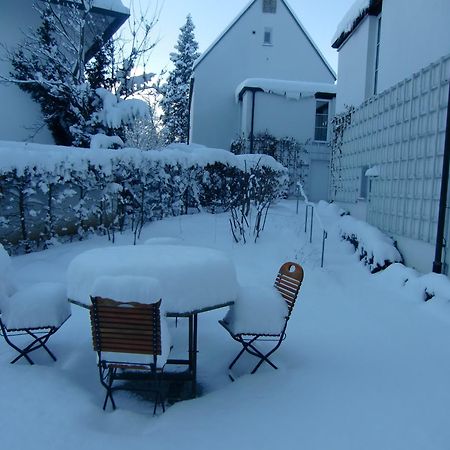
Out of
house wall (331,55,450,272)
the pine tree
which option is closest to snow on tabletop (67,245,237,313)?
house wall (331,55,450,272)

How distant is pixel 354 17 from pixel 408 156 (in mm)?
5492

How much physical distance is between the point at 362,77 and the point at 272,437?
390 inches

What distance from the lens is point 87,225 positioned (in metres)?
7.99

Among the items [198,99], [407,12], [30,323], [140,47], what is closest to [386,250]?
[407,12]

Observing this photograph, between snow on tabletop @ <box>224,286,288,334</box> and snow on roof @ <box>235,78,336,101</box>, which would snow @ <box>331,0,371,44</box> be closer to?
snow on roof @ <box>235,78,336,101</box>

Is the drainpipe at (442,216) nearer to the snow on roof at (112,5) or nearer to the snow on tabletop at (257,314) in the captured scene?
the snow on tabletop at (257,314)

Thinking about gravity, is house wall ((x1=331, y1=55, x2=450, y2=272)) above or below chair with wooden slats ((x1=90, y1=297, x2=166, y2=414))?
above

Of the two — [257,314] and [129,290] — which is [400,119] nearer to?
[257,314]

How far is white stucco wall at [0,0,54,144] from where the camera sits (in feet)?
36.7

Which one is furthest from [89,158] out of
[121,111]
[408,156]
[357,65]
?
[357,65]

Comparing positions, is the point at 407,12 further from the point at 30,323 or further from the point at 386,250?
the point at 30,323

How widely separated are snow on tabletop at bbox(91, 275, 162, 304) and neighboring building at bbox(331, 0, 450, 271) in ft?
15.2

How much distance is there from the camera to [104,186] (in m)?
8.01

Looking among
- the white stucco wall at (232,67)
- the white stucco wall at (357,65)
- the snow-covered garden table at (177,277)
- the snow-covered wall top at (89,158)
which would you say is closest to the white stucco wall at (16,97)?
the snow-covered wall top at (89,158)
